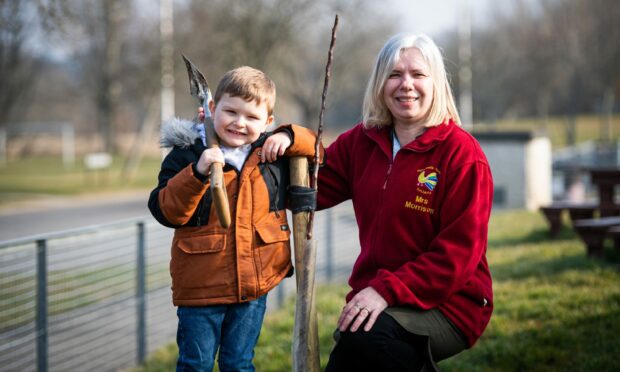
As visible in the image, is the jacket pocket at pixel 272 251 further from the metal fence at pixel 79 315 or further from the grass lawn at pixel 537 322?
the metal fence at pixel 79 315

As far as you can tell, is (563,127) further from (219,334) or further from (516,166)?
(219,334)

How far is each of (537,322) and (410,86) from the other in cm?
269

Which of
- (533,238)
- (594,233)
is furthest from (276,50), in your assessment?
(594,233)

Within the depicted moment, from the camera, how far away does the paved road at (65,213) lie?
1330 centimetres

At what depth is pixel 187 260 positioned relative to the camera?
2.77m

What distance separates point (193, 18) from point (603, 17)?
64.8 ft

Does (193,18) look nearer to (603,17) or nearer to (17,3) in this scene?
(17,3)

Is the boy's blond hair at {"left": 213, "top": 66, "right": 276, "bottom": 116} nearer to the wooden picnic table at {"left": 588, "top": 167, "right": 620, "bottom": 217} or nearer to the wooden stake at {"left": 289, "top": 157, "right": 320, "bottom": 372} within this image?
the wooden stake at {"left": 289, "top": 157, "right": 320, "bottom": 372}

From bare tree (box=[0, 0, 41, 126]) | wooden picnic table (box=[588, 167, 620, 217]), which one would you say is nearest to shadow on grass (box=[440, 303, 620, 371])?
wooden picnic table (box=[588, 167, 620, 217])

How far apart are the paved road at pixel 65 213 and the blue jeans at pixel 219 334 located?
Answer: 10202 millimetres

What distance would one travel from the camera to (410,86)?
110 inches

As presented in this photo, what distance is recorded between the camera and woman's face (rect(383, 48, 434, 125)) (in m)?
2.80

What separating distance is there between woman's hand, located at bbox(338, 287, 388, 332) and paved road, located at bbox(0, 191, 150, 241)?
1074 centimetres

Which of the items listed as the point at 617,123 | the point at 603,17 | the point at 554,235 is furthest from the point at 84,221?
the point at 617,123
